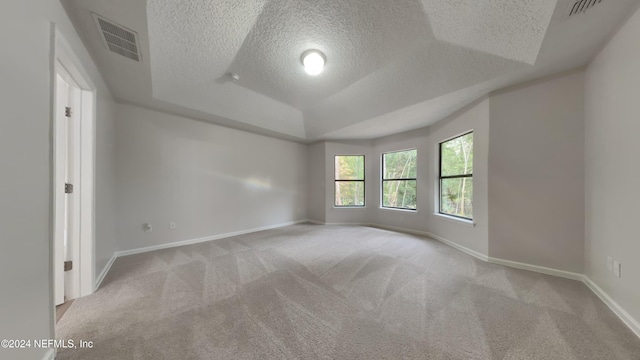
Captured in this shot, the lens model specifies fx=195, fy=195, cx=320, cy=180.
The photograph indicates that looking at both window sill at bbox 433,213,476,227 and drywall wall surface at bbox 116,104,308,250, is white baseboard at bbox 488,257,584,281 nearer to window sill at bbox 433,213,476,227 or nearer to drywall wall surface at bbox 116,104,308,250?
window sill at bbox 433,213,476,227

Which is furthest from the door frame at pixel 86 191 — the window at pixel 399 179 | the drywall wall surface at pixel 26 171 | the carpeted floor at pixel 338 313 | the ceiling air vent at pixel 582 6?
the window at pixel 399 179

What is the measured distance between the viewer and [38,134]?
3.70 feet

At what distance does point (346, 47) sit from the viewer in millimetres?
2264

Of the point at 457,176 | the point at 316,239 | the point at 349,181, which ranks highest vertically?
the point at 457,176

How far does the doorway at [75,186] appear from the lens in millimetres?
1874

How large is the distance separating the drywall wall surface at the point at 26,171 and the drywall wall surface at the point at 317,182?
4.56 meters

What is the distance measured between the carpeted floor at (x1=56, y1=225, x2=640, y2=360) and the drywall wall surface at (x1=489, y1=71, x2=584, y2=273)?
0.36 m

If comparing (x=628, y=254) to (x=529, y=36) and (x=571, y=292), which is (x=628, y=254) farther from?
(x=529, y=36)

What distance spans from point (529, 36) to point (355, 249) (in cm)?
329

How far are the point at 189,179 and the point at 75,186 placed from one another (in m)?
1.68

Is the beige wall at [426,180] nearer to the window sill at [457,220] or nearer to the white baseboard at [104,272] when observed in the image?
the window sill at [457,220]

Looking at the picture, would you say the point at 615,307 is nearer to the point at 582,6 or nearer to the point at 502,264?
the point at 502,264

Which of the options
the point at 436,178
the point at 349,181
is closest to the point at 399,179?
the point at 436,178

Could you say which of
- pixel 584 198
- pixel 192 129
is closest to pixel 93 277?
pixel 192 129
